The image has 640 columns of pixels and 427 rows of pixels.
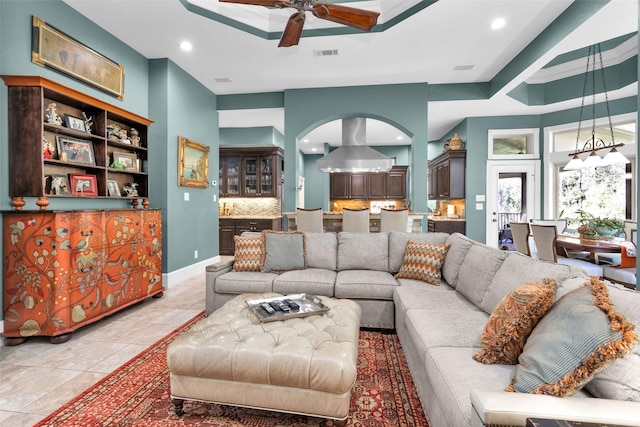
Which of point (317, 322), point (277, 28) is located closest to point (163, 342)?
point (317, 322)

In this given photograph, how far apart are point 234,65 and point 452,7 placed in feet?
9.68

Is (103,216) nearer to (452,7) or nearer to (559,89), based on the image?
(452,7)

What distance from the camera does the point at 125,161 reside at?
3.87 meters

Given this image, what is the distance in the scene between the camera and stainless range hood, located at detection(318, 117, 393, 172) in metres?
5.78

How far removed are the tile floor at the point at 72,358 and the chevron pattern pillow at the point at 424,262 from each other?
2290 mm

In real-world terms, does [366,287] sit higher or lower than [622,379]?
lower

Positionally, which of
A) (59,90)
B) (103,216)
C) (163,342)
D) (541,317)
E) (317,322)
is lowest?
(163,342)

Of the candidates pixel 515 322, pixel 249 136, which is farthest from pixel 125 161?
pixel 515 322

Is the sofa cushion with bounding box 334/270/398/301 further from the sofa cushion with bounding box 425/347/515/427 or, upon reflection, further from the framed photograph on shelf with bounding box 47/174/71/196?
the framed photograph on shelf with bounding box 47/174/71/196

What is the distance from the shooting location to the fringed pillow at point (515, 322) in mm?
1352

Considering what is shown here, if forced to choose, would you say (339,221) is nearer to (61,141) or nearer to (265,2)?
(265,2)

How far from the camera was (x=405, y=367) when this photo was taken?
2297 mm

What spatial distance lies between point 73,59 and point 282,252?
2.93 meters

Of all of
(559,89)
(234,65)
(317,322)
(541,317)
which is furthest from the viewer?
(559,89)
